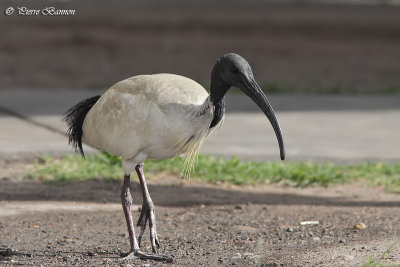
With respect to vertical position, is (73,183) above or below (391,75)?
below

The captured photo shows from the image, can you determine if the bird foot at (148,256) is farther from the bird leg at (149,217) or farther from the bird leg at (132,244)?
the bird leg at (149,217)

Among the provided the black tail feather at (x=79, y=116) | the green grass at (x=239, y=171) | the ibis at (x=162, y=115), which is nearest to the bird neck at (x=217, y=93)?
the ibis at (x=162, y=115)

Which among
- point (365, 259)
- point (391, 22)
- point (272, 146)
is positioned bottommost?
point (365, 259)

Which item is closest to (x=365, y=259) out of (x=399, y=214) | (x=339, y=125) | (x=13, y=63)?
(x=399, y=214)

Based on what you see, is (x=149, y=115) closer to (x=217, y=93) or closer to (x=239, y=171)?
(x=217, y=93)

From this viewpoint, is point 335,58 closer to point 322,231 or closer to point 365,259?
point 322,231

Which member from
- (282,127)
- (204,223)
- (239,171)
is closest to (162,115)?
(204,223)

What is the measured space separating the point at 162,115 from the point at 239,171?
239 centimetres

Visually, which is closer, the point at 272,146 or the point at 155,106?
the point at 155,106

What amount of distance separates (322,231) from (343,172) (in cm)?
168

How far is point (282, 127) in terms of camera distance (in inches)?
329

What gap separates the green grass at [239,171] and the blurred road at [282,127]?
302 millimetres

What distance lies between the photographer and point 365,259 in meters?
4.44

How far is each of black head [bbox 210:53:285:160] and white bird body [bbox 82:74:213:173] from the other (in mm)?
97
